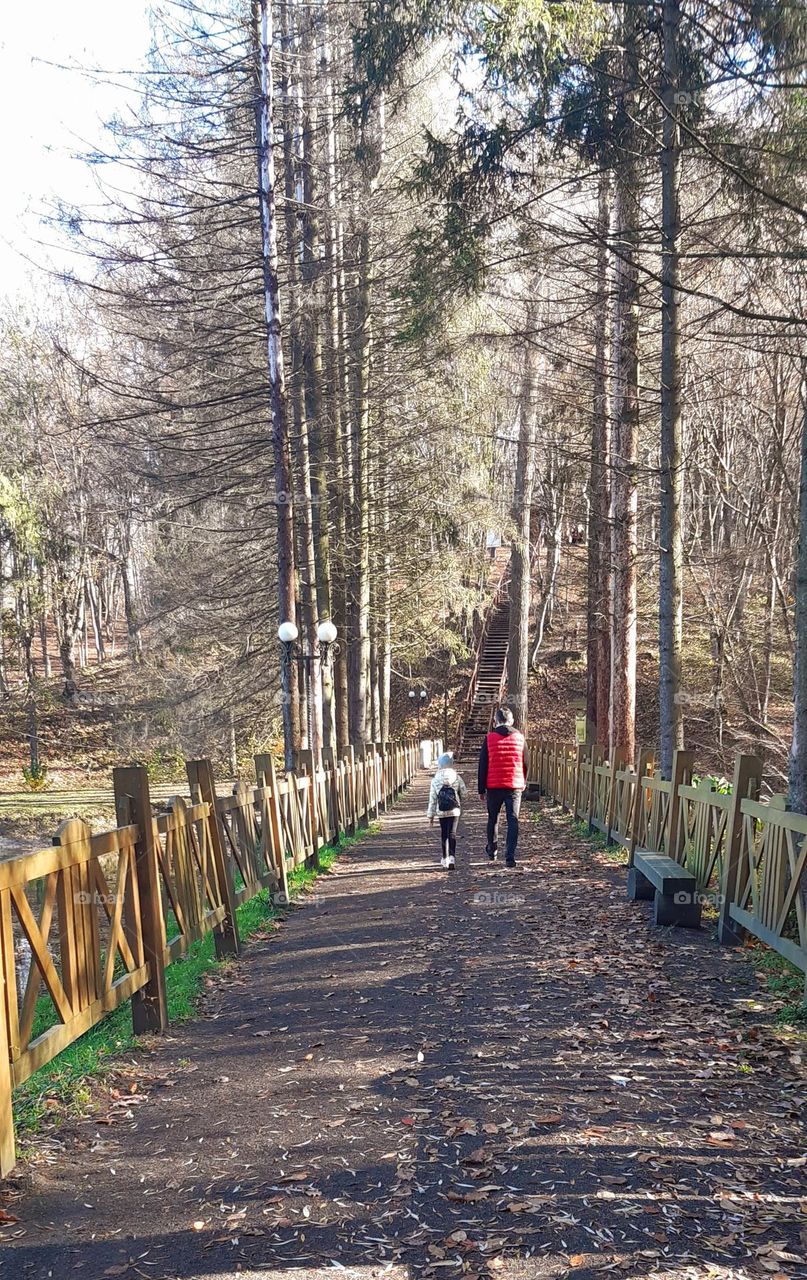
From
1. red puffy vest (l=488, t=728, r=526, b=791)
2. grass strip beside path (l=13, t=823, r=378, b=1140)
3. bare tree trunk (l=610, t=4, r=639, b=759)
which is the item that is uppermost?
bare tree trunk (l=610, t=4, r=639, b=759)

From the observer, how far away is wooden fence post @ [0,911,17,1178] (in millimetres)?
3908

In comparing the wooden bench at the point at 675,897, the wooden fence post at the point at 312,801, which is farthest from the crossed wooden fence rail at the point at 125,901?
the wooden bench at the point at 675,897

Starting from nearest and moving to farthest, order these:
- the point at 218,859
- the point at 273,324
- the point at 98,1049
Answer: the point at 98,1049
the point at 218,859
the point at 273,324

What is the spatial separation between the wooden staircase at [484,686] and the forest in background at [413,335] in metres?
8.89

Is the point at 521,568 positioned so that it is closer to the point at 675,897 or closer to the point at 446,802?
→ the point at 446,802

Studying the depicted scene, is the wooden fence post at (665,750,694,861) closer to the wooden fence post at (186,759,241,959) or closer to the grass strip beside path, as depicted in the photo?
the grass strip beside path

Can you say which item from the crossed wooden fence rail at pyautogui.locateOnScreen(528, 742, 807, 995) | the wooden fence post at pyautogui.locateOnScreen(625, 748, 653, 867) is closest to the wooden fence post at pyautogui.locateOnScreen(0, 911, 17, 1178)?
the crossed wooden fence rail at pyautogui.locateOnScreen(528, 742, 807, 995)

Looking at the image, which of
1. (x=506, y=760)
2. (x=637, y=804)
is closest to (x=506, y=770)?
(x=506, y=760)

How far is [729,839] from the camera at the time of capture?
7.87m

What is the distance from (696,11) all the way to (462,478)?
12591 millimetres

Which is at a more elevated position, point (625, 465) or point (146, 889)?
point (625, 465)

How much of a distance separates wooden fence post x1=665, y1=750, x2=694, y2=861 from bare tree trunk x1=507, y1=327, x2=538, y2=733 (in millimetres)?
16001

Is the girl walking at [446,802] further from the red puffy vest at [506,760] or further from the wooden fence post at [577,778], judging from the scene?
the wooden fence post at [577,778]

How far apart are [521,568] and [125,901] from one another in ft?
85.6
